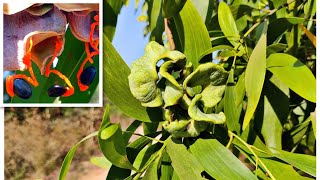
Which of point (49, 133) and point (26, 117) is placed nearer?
point (26, 117)

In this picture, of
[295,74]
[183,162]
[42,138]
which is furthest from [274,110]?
[42,138]

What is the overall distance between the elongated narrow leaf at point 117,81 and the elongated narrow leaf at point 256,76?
0.35ft

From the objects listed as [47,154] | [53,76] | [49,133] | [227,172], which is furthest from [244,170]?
[47,154]

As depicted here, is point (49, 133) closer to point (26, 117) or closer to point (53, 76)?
point (26, 117)

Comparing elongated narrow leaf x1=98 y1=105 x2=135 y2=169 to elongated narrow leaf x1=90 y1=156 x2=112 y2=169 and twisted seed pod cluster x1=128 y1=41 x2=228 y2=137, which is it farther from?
elongated narrow leaf x1=90 y1=156 x2=112 y2=169

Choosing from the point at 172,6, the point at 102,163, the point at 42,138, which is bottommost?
the point at 42,138

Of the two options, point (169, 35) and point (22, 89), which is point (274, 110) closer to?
point (169, 35)

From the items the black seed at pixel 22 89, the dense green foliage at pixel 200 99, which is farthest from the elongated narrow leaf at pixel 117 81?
the black seed at pixel 22 89

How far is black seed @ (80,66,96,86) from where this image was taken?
613 millimetres

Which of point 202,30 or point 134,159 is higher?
point 202,30

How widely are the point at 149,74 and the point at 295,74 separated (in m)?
0.18

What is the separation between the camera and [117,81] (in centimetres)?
44

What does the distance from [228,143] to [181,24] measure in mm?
125

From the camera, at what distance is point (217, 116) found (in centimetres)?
40
